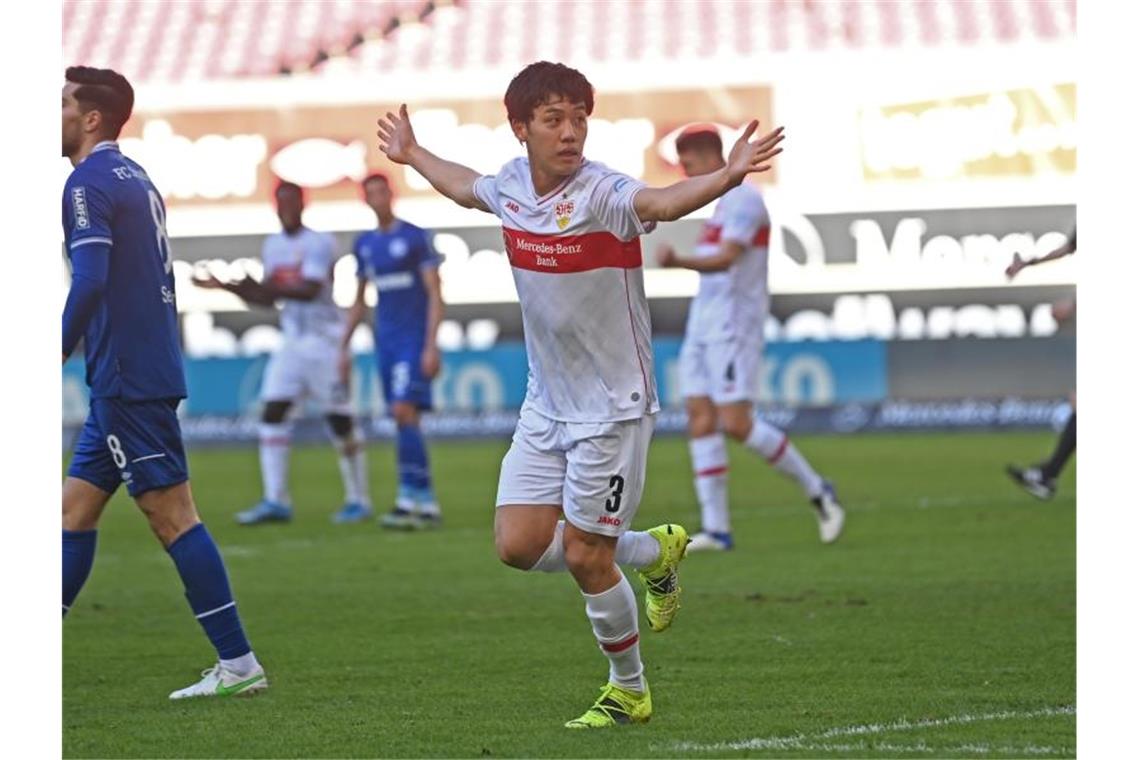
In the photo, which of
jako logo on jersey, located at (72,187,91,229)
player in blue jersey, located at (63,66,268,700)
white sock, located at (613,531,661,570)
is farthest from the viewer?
player in blue jersey, located at (63,66,268,700)

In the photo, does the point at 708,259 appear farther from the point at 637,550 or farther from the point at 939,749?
the point at 939,749

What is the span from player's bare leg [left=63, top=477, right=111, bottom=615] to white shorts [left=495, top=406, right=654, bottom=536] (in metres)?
1.47

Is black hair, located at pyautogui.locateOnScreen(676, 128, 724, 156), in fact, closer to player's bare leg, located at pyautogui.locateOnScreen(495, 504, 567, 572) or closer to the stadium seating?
player's bare leg, located at pyautogui.locateOnScreen(495, 504, 567, 572)

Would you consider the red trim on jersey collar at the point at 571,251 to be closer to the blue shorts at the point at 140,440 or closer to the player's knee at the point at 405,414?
the blue shorts at the point at 140,440

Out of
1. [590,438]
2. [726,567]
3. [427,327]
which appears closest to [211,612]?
[590,438]

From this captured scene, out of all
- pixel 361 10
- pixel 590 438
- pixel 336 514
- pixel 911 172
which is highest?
pixel 361 10

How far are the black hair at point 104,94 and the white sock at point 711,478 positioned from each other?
5.10m

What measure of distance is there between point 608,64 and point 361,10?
640cm

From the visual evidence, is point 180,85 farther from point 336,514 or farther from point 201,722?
point 201,722

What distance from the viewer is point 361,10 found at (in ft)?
104

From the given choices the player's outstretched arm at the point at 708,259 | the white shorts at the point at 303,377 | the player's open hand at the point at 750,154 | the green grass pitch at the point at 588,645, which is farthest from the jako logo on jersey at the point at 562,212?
the white shorts at the point at 303,377

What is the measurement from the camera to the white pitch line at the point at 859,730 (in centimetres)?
505

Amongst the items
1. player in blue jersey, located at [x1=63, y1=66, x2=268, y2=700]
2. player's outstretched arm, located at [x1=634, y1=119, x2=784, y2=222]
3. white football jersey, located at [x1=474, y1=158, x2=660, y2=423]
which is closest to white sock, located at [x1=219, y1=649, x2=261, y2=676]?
player in blue jersey, located at [x1=63, y1=66, x2=268, y2=700]

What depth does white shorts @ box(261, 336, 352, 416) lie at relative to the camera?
44.8ft
